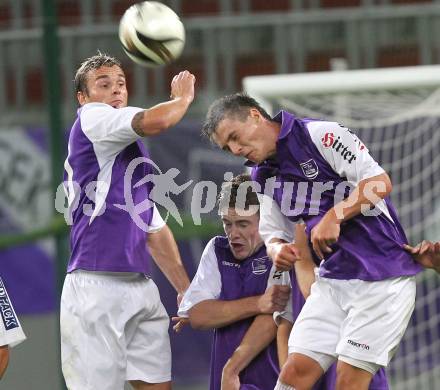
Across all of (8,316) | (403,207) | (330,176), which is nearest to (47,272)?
(403,207)

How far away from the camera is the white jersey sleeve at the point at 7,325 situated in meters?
4.06

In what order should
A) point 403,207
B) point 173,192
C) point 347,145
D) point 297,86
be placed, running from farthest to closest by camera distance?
point 173,192 → point 403,207 → point 297,86 → point 347,145

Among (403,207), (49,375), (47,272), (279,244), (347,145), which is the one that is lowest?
(49,375)

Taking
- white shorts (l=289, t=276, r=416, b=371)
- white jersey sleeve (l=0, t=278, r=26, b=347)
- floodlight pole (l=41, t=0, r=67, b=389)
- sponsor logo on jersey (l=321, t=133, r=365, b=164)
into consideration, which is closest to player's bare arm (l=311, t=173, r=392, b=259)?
sponsor logo on jersey (l=321, t=133, r=365, b=164)

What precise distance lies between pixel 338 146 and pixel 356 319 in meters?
0.62

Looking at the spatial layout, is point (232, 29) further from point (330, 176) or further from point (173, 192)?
point (330, 176)

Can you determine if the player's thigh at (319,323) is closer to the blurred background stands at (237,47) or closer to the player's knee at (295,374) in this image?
the player's knee at (295,374)

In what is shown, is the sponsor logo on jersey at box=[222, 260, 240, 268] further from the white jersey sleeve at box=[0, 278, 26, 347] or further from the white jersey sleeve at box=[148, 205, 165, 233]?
the white jersey sleeve at box=[0, 278, 26, 347]

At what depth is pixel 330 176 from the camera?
3.93 meters

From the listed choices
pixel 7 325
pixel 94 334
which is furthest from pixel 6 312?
pixel 94 334

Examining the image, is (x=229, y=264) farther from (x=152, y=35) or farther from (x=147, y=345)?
(x=152, y=35)

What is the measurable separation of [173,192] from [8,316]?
3701mm

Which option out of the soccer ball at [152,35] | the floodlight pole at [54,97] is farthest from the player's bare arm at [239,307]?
the floodlight pole at [54,97]

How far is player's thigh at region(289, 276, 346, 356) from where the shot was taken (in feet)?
12.8
